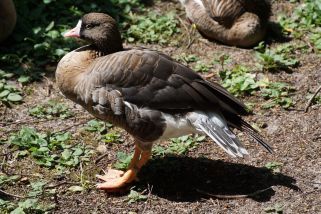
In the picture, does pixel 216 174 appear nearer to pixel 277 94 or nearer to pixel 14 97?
pixel 277 94

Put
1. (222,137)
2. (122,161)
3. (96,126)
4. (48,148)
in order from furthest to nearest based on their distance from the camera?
(96,126) → (48,148) → (122,161) → (222,137)

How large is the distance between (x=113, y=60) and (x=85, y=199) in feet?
3.67

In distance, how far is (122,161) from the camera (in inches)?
204

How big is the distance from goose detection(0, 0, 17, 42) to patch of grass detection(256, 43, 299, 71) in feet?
9.09

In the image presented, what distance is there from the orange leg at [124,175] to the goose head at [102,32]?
2.84 feet

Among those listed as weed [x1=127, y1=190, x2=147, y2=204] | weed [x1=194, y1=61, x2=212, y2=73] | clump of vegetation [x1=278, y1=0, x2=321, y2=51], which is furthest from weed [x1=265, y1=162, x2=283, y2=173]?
clump of vegetation [x1=278, y1=0, x2=321, y2=51]

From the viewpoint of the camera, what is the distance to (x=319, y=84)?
20.1ft

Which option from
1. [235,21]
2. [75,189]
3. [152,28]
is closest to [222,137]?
[75,189]

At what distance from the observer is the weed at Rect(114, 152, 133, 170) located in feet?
16.8

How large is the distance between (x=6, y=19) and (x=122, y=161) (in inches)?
99.0

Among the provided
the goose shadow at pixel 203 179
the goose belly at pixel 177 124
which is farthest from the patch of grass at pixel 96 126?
the goose belly at pixel 177 124

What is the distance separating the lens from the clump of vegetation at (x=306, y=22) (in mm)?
7016

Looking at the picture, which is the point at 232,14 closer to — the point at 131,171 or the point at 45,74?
the point at 45,74

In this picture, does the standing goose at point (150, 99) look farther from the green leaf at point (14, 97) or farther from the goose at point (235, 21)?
the goose at point (235, 21)
